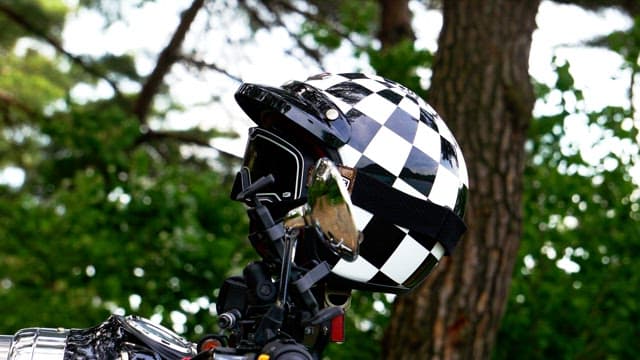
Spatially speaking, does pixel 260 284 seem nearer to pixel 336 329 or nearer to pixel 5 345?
pixel 336 329

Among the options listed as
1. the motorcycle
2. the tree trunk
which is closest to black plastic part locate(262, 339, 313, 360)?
the motorcycle

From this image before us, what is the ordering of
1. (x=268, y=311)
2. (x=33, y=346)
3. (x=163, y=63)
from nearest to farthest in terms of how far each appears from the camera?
1. (x=268, y=311)
2. (x=33, y=346)
3. (x=163, y=63)

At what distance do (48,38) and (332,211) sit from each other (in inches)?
304

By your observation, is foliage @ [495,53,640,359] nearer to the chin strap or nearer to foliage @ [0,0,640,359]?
foliage @ [0,0,640,359]

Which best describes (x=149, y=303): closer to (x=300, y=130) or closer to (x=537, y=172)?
(x=537, y=172)

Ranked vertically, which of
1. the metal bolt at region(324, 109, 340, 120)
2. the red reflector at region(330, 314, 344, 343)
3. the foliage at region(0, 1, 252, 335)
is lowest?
the red reflector at region(330, 314, 344, 343)

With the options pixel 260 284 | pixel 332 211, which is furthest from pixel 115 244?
pixel 332 211

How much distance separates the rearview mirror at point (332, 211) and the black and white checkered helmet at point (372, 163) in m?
0.27

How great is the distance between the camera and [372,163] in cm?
201

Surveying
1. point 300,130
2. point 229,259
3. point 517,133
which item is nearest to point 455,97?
point 517,133

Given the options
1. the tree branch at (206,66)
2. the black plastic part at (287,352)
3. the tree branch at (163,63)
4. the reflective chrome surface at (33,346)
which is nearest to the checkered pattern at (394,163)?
the black plastic part at (287,352)

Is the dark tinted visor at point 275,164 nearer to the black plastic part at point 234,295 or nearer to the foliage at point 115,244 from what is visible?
the black plastic part at point 234,295

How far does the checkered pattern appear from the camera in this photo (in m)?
2.02

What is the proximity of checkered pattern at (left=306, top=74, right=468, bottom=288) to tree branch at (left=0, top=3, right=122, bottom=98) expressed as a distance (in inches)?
280
